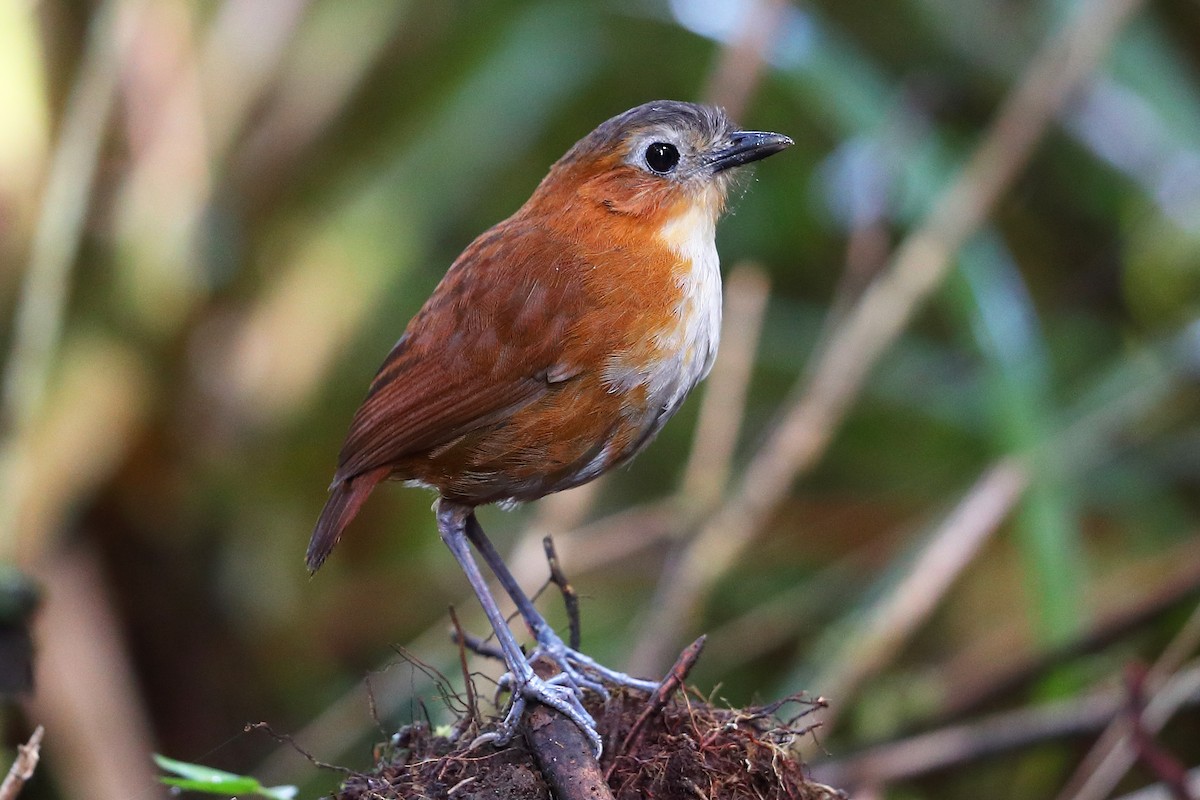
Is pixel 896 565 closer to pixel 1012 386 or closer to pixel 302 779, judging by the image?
pixel 1012 386

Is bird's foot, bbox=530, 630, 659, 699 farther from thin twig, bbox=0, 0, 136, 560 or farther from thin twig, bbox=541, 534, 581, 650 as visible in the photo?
thin twig, bbox=0, 0, 136, 560

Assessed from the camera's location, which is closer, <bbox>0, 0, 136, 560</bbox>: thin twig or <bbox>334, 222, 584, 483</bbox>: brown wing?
<bbox>334, 222, 584, 483</bbox>: brown wing

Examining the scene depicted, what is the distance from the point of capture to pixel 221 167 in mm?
4246

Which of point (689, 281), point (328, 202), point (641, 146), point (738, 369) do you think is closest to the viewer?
point (689, 281)

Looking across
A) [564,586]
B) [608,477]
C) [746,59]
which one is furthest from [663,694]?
[608,477]

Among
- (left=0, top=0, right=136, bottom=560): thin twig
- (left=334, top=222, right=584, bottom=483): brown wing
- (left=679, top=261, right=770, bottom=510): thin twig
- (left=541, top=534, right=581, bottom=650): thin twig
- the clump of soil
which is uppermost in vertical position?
(left=0, top=0, right=136, bottom=560): thin twig

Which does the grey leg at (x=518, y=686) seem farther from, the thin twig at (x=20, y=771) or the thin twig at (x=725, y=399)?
the thin twig at (x=725, y=399)

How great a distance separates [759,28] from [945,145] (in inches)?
38.3

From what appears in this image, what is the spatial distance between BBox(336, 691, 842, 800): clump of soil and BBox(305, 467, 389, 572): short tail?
398mm

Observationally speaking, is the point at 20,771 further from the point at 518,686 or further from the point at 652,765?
the point at 652,765

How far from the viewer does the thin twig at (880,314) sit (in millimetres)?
3600

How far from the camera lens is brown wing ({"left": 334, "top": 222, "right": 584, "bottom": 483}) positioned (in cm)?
233

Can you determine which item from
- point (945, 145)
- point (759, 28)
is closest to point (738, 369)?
point (759, 28)

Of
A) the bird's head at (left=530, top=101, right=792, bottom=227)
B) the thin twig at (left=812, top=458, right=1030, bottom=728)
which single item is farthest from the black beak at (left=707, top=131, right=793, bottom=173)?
the thin twig at (left=812, top=458, right=1030, bottom=728)
